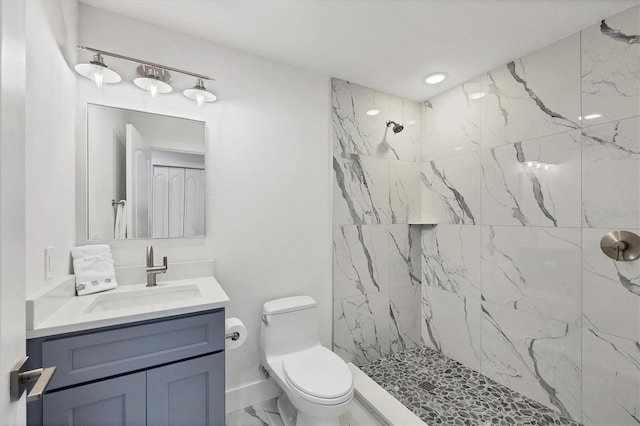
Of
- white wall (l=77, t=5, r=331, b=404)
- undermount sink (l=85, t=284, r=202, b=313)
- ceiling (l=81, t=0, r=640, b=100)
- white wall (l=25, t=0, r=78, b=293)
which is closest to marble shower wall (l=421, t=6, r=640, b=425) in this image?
ceiling (l=81, t=0, r=640, b=100)

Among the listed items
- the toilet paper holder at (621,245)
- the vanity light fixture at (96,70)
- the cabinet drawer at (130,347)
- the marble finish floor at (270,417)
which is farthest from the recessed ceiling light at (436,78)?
the marble finish floor at (270,417)

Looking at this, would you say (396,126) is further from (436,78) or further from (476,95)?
(476,95)

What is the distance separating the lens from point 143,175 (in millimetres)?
1696

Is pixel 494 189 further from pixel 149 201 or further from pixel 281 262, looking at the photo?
pixel 149 201

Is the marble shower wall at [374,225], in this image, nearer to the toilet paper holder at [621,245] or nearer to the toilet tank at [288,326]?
the toilet tank at [288,326]

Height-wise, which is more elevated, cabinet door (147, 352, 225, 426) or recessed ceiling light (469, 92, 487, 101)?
recessed ceiling light (469, 92, 487, 101)

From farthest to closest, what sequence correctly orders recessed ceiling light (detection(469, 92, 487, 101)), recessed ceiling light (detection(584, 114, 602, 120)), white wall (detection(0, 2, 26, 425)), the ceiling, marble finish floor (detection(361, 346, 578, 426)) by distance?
Result: 1. recessed ceiling light (detection(469, 92, 487, 101))
2. marble finish floor (detection(361, 346, 578, 426))
3. recessed ceiling light (detection(584, 114, 602, 120))
4. the ceiling
5. white wall (detection(0, 2, 26, 425))

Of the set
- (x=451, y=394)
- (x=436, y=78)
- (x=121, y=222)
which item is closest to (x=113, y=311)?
(x=121, y=222)

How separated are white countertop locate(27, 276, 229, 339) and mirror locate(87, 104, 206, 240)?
0.33 metres

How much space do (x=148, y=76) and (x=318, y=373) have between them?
1.94 meters

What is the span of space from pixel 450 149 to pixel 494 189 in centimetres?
53

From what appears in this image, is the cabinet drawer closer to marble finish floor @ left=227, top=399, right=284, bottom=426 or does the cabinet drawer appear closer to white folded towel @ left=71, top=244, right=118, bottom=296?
white folded towel @ left=71, top=244, right=118, bottom=296

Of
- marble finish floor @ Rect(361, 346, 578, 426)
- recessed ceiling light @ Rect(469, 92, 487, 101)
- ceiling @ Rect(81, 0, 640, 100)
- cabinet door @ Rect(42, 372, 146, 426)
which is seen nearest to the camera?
cabinet door @ Rect(42, 372, 146, 426)

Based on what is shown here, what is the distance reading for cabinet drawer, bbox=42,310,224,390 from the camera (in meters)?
1.08
